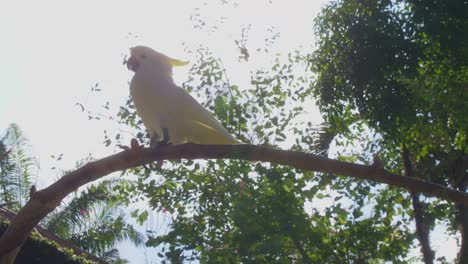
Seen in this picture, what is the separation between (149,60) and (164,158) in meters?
0.71

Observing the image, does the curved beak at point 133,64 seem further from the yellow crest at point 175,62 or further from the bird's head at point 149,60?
the yellow crest at point 175,62

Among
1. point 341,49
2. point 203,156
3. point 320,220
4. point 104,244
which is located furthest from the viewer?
point 104,244

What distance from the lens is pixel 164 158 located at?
2.31 metres

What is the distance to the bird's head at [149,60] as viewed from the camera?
9.10 ft

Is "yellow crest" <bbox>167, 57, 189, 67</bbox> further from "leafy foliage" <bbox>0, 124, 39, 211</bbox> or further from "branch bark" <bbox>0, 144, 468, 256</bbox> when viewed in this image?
"leafy foliage" <bbox>0, 124, 39, 211</bbox>

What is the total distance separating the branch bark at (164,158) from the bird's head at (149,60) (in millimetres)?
634

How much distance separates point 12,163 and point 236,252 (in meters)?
5.72

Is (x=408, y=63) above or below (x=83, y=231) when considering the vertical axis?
above

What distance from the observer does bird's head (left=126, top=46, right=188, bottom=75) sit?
2.77 m

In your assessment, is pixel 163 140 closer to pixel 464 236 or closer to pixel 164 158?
pixel 164 158

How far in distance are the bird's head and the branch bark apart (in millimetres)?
634

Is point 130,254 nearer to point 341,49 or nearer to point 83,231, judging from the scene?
point 83,231

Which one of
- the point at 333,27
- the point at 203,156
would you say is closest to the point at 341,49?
the point at 333,27

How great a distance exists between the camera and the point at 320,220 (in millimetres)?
2982
